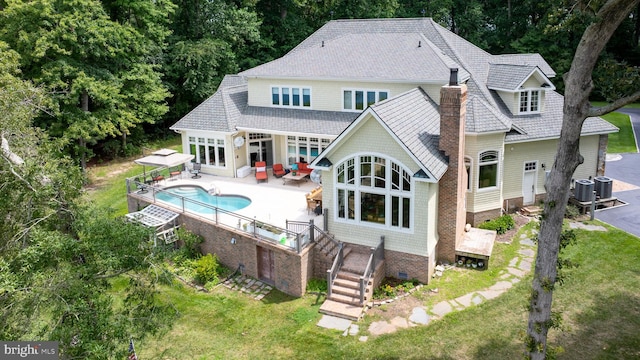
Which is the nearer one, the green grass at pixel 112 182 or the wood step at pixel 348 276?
the wood step at pixel 348 276

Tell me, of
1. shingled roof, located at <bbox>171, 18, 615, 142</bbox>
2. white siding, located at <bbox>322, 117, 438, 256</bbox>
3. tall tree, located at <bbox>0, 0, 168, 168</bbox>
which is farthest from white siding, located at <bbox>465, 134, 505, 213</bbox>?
tall tree, located at <bbox>0, 0, 168, 168</bbox>

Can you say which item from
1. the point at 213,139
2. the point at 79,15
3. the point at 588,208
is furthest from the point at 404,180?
the point at 79,15

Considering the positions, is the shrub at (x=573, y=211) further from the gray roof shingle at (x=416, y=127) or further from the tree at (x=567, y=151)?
the tree at (x=567, y=151)

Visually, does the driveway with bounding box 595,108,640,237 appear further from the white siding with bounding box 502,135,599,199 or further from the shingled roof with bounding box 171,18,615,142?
the shingled roof with bounding box 171,18,615,142

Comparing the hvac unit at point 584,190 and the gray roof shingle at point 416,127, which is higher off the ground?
the gray roof shingle at point 416,127

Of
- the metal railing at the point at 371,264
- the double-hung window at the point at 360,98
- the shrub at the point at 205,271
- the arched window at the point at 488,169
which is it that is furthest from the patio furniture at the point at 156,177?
the arched window at the point at 488,169

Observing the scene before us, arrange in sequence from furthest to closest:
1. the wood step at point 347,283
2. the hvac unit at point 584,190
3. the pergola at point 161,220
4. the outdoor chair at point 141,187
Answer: the outdoor chair at point 141,187
the hvac unit at point 584,190
the pergola at point 161,220
the wood step at point 347,283

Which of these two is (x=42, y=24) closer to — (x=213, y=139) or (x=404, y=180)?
(x=213, y=139)
